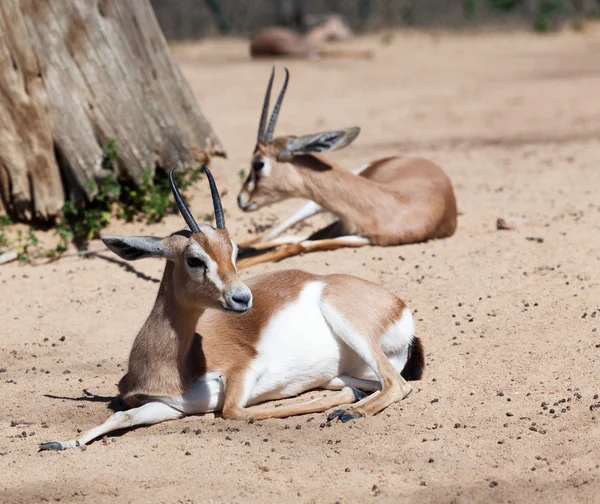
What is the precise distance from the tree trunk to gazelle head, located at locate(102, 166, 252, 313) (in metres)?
2.93

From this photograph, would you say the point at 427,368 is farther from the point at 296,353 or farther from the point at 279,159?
the point at 279,159

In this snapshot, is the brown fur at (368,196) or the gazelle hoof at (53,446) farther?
the brown fur at (368,196)

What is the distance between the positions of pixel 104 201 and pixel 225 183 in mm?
1236

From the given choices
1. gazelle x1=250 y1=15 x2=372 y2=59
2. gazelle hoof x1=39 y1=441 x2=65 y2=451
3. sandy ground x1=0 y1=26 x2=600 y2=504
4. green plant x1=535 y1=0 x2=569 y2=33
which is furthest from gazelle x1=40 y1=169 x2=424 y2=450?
green plant x1=535 y1=0 x2=569 y2=33

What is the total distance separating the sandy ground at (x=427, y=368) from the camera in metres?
3.84

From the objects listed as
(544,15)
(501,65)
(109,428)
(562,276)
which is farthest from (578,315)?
(544,15)

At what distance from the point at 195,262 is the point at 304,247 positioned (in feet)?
8.68

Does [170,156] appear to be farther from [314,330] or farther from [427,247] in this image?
[314,330]

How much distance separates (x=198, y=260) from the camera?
4.40 m

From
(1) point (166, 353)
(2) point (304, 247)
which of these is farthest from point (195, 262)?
(2) point (304, 247)

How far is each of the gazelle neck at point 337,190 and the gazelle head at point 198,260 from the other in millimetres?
2800

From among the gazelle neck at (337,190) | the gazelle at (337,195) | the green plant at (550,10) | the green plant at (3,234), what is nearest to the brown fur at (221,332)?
the gazelle at (337,195)

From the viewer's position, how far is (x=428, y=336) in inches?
214

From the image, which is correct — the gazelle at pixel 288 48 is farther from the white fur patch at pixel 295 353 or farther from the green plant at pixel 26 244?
the white fur patch at pixel 295 353
